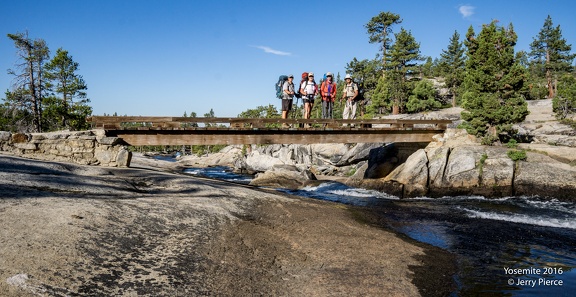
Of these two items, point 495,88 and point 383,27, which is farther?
point 383,27

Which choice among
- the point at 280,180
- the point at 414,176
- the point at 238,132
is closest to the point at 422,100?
the point at 414,176

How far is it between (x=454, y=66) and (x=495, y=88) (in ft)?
174

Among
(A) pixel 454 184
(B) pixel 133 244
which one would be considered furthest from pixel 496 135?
(B) pixel 133 244

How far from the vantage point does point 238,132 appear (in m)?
18.5

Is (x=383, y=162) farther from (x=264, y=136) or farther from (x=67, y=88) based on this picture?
(x=67, y=88)

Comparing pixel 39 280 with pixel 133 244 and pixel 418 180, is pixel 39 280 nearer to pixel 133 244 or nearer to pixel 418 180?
pixel 133 244

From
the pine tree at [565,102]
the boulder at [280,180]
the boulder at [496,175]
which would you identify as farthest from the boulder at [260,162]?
the pine tree at [565,102]

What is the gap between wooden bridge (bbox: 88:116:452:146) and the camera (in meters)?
16.3

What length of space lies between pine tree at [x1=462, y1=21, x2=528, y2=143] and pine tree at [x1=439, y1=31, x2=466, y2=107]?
35.7m

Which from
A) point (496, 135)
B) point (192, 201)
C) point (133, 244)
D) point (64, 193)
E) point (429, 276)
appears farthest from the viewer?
point (496, 135)

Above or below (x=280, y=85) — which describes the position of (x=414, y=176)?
below

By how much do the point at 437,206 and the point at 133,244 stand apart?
563 inches

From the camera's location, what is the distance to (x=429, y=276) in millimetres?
6387

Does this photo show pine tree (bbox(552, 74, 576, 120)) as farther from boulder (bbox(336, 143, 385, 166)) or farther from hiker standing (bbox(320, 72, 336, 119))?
hiker standing (bbox(320, 72, 336, 119))
